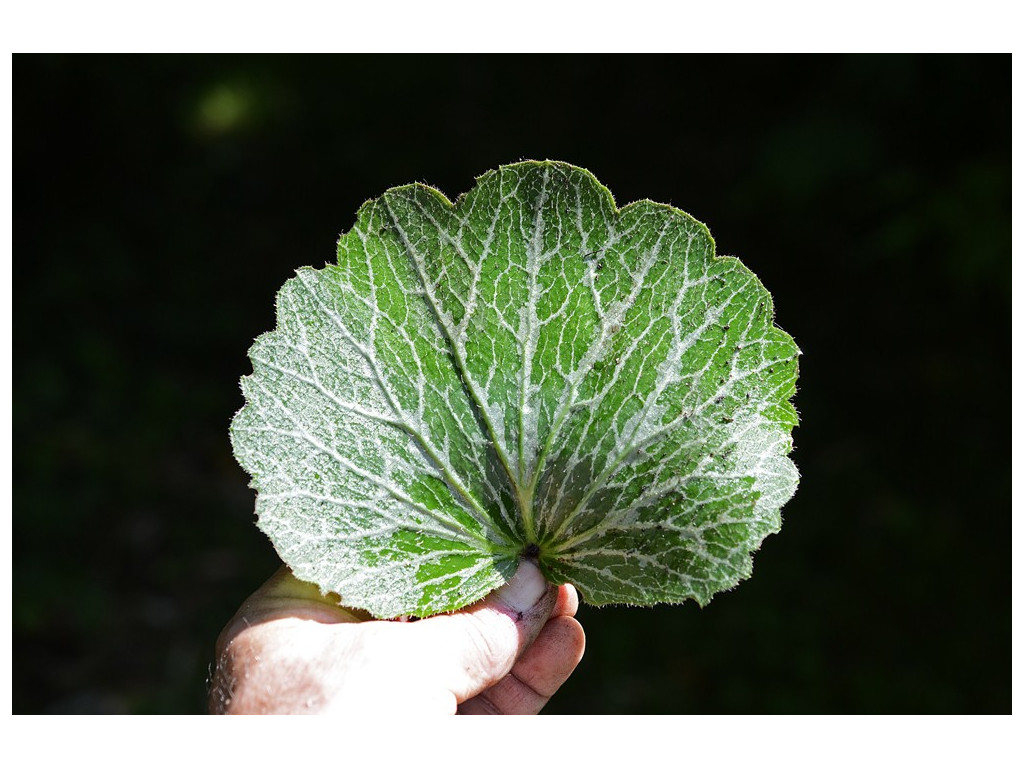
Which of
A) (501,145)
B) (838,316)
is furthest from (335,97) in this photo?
(838,316)

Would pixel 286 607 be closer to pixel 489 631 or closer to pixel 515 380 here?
pixel 489 631

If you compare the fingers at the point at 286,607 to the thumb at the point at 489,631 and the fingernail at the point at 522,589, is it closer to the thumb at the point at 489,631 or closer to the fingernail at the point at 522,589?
the thumb at the point at 489,631

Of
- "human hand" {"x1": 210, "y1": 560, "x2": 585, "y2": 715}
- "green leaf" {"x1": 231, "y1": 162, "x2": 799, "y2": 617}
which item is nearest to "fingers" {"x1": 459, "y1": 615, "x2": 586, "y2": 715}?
"human hand" {"x1": 210, "y1": 560, "x2": 585, "y2": 715}

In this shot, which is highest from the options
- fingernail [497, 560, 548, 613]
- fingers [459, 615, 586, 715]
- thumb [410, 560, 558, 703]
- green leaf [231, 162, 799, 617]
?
green leaf [231, 162, 799, 617]

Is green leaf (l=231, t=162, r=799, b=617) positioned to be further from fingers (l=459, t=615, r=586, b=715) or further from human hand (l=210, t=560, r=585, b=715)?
fingers (l=459, t=615, r=586, b=715)

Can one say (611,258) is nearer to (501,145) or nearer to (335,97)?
(501,145)

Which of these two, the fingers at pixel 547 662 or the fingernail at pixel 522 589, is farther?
the fingers at pixel 547 662

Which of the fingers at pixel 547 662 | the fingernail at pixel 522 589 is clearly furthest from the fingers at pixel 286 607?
the fingers at pixel 547 662
